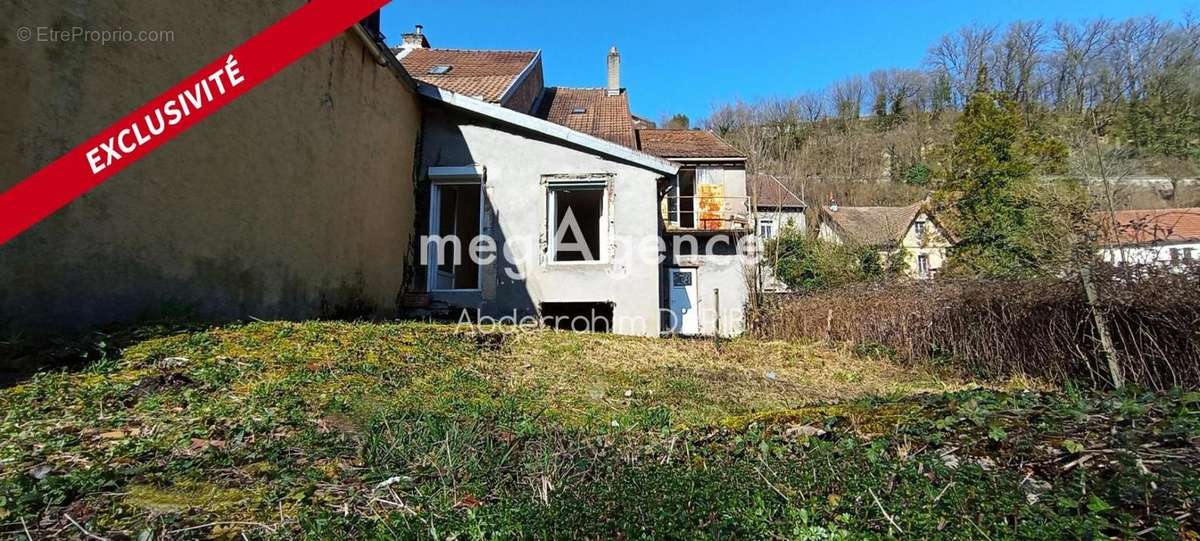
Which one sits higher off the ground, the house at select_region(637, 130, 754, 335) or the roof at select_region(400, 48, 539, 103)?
the roof at select_region(400, 48, 539, 103)

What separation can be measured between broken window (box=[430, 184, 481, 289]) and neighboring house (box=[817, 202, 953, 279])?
16.1 metres

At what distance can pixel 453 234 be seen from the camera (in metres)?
10.4

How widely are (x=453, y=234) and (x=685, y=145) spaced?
10.3 meters

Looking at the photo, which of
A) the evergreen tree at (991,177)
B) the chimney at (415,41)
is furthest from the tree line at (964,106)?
the chimney at (415,41)

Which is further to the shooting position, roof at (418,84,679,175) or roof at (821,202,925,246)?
roof at (821,202,925,246)

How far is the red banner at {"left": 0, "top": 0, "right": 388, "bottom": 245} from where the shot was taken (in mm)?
3775

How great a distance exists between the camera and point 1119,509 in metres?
1.70

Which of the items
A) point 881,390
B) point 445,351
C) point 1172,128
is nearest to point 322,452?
point 445,351

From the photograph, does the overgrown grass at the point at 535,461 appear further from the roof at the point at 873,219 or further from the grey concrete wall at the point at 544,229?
the roof at the point at 873,219

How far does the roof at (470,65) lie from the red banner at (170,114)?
15.7 ft

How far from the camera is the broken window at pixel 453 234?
9500 mm

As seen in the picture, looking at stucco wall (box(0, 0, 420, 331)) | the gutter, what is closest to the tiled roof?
the gutter

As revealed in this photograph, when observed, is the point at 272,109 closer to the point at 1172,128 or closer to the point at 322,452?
the point at 322,452

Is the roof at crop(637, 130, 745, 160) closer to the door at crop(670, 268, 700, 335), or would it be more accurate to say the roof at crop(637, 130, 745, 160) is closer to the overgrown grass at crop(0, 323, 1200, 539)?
the door at crop(670, 268, 700, 335)
